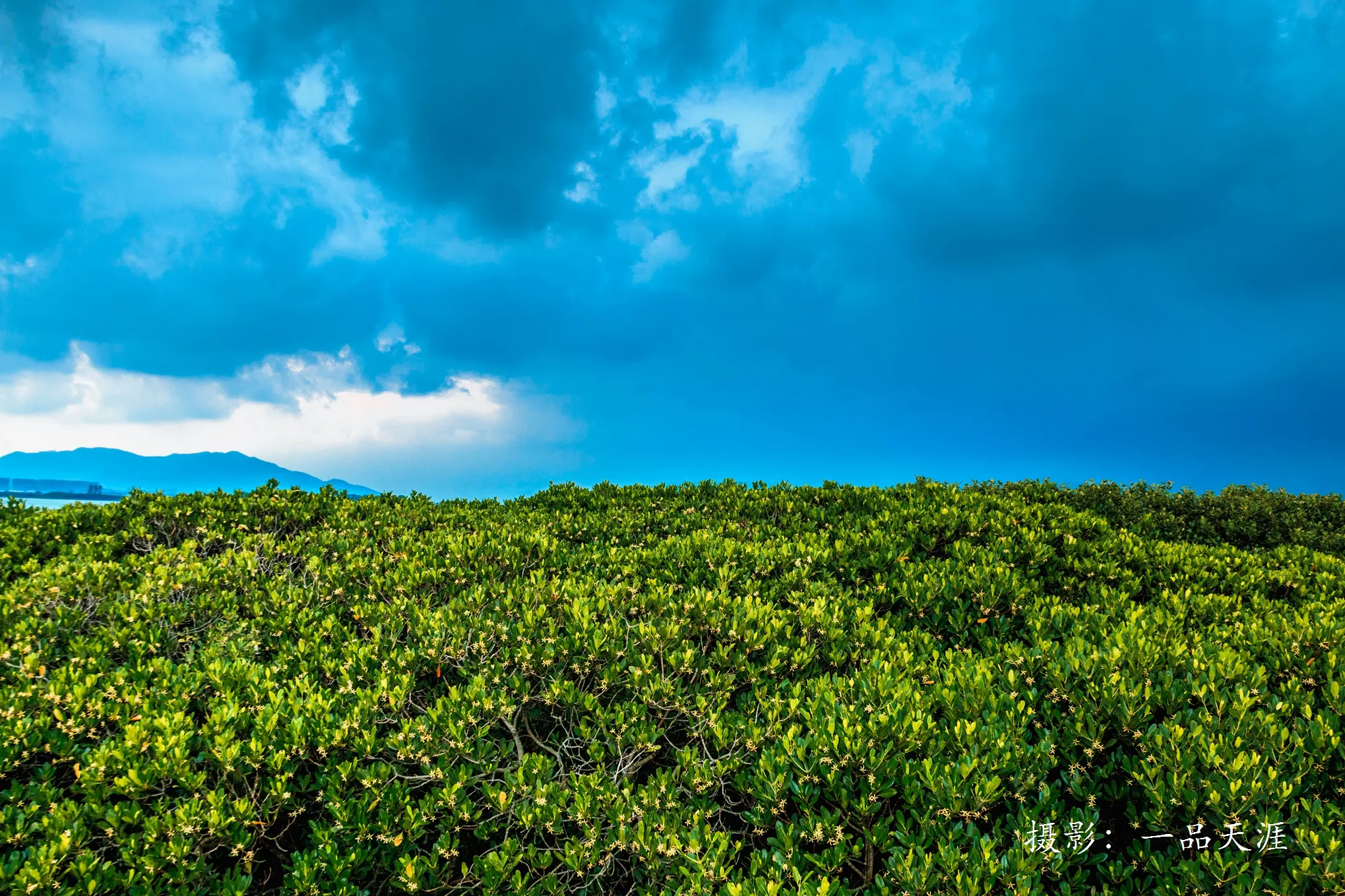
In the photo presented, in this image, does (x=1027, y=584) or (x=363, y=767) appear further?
(x=1027, y=584)

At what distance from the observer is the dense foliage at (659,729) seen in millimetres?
4078

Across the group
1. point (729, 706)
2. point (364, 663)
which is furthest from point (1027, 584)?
point (364, 663)

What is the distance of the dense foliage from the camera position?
4078 millimetres

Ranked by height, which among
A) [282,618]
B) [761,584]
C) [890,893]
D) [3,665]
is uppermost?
[761,584]

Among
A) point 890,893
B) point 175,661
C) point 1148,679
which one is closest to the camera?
point 890,893

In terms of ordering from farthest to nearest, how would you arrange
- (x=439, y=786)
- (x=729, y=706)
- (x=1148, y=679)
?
(x=729, y=706)
(x=1148, y=679)
(x=439, y=786)

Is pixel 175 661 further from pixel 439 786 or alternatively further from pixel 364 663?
pixel 439 786

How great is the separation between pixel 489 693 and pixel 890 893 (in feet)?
10.4

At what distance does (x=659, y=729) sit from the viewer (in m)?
5.20

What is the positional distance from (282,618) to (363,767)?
302 centimetres

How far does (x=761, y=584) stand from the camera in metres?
7.84

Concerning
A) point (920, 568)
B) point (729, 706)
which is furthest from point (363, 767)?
point (920, 568)

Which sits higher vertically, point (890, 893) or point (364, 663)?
point (364, 663)

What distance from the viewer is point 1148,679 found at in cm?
510
